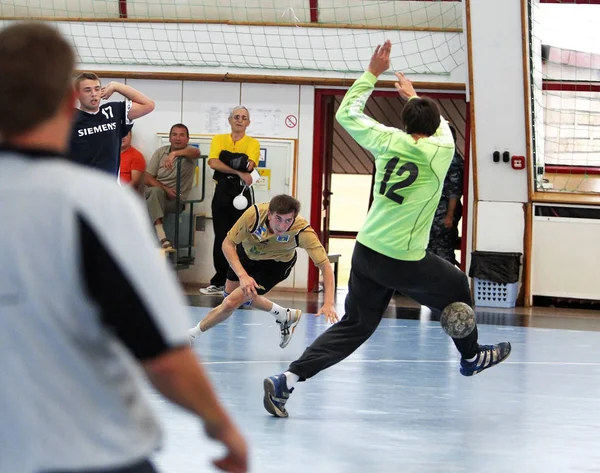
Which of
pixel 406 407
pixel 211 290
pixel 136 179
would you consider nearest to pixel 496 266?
pixel 211 290

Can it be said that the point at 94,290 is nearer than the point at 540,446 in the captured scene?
Yes

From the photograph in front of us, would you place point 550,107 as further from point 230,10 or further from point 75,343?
point 75,343

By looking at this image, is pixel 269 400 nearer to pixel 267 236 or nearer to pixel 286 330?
pixel 267 236

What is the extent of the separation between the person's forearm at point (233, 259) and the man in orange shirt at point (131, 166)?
5.45m

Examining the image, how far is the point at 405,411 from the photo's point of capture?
5352 mm

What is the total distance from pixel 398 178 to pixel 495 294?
20.7 ft

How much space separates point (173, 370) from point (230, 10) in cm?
1123

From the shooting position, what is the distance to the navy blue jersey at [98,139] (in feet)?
20.4

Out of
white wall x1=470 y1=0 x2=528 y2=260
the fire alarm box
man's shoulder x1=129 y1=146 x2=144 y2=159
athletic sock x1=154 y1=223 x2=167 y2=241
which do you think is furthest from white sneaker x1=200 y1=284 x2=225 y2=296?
the fire alarm box

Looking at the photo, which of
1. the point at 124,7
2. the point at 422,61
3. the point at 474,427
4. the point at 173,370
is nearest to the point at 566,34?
the point at 422,61

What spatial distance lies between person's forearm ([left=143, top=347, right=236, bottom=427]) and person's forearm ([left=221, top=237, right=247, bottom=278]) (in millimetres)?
4939

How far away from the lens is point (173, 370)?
1501 mm

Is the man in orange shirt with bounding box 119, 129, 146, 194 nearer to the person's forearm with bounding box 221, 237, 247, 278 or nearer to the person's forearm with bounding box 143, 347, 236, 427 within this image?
the person's forearm with bounding box 221, 237, 247, 278

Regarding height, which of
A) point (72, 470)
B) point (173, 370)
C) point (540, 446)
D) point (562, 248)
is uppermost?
point (562, 248)
